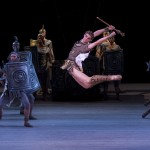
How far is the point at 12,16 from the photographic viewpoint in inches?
697

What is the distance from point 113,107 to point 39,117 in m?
2.16

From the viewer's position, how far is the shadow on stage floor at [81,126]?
362 inches

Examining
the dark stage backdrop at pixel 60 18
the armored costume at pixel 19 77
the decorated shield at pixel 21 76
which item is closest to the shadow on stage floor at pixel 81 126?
the armored costume at pixel 19 77

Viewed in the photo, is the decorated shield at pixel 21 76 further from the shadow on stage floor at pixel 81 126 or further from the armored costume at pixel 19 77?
the shadow on stage floor at pixel 81 126

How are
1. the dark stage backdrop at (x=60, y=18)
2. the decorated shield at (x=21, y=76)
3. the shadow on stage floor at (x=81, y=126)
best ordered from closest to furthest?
the shadow on stage floor at (x=81, y=126), the decorated shield at (x=21, y=76), the dark stage backdrop at (x=60, y=18)

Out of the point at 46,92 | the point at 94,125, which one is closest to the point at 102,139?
the point at 94,125

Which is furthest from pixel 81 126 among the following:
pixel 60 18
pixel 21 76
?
pixel 60 18

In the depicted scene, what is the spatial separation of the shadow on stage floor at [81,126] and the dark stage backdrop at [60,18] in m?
3.05

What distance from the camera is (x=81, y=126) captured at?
36.2 ft

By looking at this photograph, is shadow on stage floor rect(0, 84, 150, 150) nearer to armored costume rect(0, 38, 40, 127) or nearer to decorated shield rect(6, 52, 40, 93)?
armored costume rect(0, 38, 40, 127)

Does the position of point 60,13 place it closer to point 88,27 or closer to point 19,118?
point 88,27

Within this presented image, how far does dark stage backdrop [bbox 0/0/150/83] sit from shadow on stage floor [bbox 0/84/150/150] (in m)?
3.05

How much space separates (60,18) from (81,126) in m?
7.04

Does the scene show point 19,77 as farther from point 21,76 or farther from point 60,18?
point 60,18
